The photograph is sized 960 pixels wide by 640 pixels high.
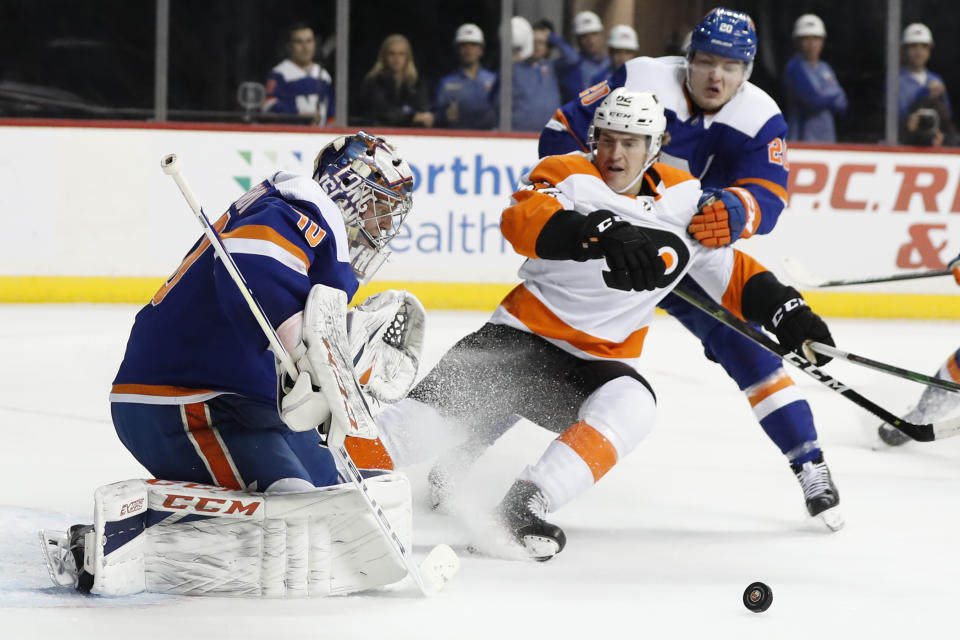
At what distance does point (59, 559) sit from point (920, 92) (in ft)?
18.0

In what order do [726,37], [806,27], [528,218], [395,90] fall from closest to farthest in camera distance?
[528,218]
[726,37]
[395,90]
[806,27]

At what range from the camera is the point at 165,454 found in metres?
2.29

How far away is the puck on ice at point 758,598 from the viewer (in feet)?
7.31

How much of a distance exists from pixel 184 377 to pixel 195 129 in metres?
4.07

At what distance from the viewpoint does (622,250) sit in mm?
2676

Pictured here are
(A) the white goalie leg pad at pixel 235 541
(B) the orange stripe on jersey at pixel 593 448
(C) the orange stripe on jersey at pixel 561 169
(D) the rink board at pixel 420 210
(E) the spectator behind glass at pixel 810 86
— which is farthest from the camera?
(E) the spectator behind glass at pixel 810 86

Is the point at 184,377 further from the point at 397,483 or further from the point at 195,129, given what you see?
the point at 195,129

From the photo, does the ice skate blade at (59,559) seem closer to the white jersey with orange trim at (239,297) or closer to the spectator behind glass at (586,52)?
the white jersey with orange trim at (239,297)

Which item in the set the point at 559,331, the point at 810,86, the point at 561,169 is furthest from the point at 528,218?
the point at 810,86

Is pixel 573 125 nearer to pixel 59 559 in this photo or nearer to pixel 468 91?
pixel 59 559

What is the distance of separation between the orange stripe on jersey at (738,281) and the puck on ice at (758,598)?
997 mm

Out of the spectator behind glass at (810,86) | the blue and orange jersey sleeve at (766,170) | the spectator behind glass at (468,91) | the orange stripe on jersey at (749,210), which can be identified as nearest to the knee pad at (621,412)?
the orange stripe on jersey at (749,210)

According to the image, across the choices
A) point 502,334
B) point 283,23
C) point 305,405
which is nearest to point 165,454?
point 305,405

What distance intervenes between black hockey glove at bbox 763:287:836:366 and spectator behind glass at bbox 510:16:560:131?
350 cm
